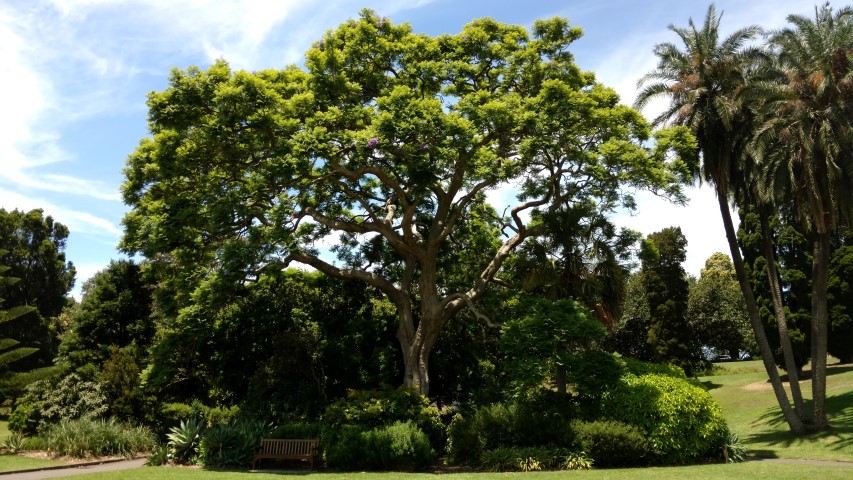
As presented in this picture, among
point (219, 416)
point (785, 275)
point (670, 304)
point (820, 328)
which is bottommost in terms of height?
point (219, 416)

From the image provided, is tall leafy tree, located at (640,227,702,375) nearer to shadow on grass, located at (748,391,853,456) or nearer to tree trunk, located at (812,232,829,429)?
shadow on grass, located at (748,391,853,456)

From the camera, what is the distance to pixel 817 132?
64.0 ft

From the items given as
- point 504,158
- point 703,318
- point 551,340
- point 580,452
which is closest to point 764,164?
point 504,158

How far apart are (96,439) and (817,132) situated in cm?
2522

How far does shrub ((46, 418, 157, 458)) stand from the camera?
17391mm

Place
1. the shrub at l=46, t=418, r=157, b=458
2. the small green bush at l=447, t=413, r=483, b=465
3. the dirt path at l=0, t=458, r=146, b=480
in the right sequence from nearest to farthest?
the dirt path at l=0, t=458, r=146, b=480 < the small green bush at l=447, t=413, r=483, b=465 < the shrub at l=46, t=418, r=157, b=458

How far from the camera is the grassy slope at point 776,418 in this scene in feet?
58.4

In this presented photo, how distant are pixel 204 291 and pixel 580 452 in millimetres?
11699

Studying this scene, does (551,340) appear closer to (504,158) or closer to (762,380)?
(504,158)

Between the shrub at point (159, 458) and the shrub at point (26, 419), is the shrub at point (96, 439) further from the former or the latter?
the shrub at point (159, 458)

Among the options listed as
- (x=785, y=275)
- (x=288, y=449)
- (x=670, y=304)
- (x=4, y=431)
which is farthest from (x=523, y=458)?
(x=670, y=304)

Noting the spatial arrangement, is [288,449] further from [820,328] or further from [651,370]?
[820,328]

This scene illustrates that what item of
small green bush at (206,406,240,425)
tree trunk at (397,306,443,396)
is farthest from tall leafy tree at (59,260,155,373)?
tree trunk at (397,306,443,396)

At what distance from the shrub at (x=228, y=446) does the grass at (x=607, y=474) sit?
60.7 inches
